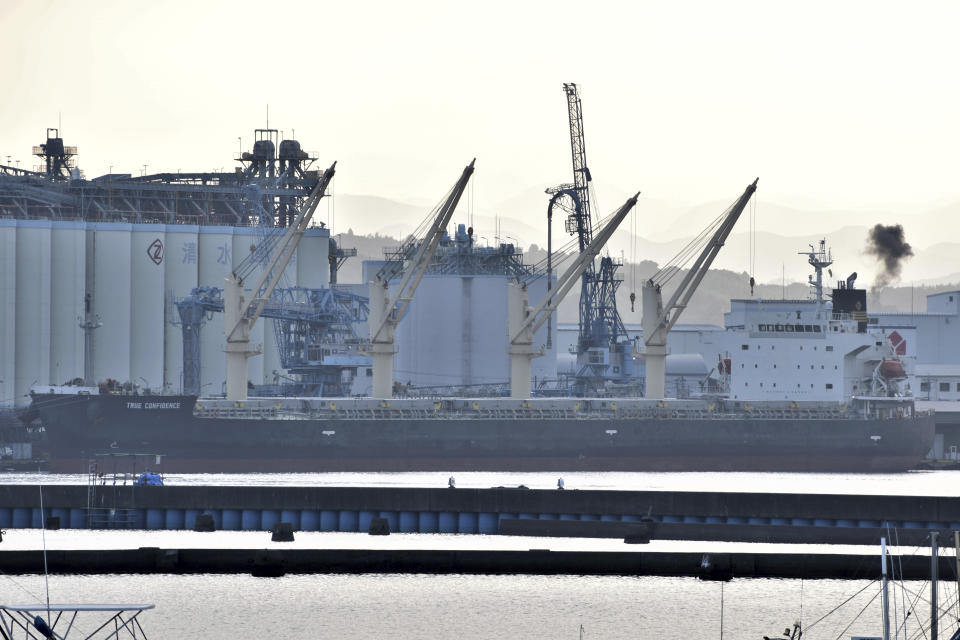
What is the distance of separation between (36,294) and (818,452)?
158ft

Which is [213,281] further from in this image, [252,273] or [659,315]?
[659,315]

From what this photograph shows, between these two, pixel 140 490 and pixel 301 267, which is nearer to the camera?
pixel 140 490

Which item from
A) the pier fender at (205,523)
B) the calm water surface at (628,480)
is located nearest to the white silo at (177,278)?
the calm water surface at (628,480)

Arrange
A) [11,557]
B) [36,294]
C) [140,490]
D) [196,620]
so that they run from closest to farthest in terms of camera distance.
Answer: [196,620]
[11,557]
[140,490]
[36,294]

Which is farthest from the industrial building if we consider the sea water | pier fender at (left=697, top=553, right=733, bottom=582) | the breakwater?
pier fender at (left=697, top=553, right=733, bottom=582)

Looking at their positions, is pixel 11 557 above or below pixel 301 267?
below

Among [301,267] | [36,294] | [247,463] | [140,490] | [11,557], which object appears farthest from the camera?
[301,267]

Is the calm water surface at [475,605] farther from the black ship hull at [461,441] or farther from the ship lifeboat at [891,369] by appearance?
the ship lifeboat at [891,369]

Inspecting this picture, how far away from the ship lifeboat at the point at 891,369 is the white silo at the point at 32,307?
4950 cm

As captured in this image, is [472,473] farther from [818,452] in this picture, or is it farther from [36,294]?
[36,294]

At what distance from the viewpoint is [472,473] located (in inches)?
3583

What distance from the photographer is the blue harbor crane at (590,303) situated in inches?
4353

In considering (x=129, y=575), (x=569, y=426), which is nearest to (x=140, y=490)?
(x=129, y=575)

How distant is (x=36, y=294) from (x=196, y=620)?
2820 inches
